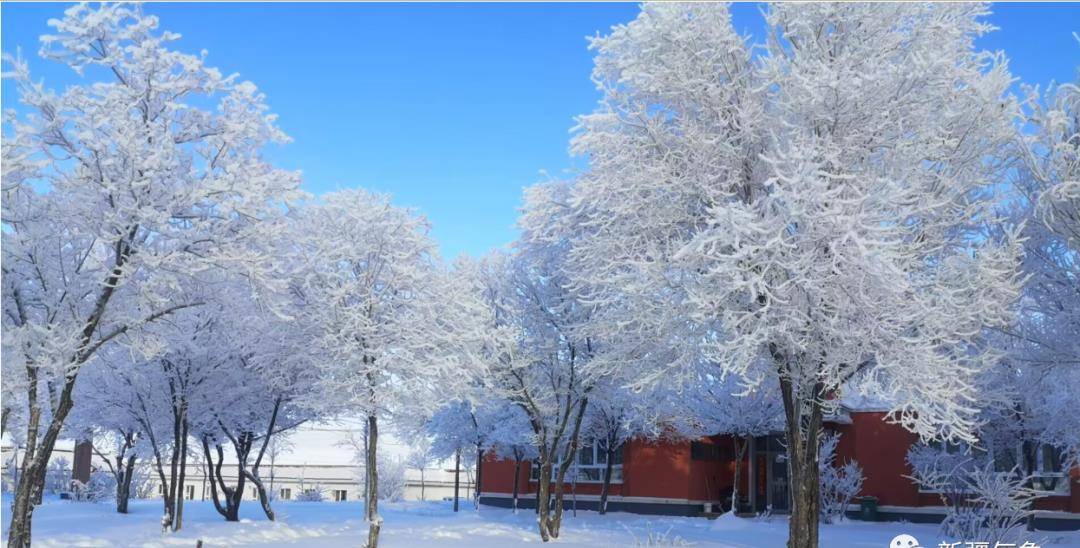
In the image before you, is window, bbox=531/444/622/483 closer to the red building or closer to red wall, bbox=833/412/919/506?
the red building

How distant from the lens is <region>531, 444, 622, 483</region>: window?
39.7m

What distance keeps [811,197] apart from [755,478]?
2645 cm

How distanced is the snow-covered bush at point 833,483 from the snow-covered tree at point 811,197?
47.4 feet

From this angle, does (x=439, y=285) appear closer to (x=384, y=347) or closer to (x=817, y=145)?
(x=384, y=347)

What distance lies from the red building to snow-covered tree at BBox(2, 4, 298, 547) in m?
24.4

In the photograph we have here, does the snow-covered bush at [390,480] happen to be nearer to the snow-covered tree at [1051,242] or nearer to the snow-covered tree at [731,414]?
the snow-covered tree at [731,414]

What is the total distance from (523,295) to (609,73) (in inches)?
324

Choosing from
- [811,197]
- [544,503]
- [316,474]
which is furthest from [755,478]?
[316,474]

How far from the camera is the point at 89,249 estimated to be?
1552 centimetres

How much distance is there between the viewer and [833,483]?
32.1 metres

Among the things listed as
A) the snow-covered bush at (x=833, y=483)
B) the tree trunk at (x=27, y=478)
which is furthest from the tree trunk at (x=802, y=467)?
the snow-covered bush at (x=833, y=483)

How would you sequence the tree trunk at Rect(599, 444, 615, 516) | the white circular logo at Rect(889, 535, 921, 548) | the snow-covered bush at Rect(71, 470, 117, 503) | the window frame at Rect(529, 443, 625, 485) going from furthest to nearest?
the window frame at Rect(529, 443, 625, 485) → the snow-covered bush at Rect(71, 470, 117, 503) → the tree trunk at Rect(599, 444, 615, 516) → the white circular logo at Rect(889, 535, 921, 548)

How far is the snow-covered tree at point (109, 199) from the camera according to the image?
47.8 ft

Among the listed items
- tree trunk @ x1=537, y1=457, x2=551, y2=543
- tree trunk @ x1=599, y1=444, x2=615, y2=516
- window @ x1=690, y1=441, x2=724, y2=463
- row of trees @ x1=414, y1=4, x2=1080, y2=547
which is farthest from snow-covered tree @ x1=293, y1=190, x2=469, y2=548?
window @ x1=690, y1=441, x2=724, y2=463
